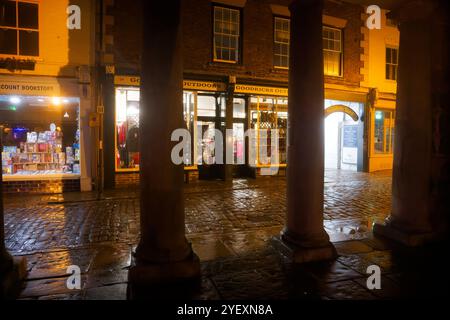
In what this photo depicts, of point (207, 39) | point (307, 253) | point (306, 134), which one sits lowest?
point (307, 253)

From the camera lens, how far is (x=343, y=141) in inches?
698

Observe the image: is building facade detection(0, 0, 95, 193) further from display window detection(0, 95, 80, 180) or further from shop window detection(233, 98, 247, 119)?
shop window detection(233, 98, 247, 119)

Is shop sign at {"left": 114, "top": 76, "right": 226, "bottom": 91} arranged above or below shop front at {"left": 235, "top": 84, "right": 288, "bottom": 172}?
above

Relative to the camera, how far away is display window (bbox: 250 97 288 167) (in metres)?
14.0

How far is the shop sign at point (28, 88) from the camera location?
10188 millimetres

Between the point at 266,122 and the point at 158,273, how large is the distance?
434 inches

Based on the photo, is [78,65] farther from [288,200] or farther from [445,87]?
[445,87]

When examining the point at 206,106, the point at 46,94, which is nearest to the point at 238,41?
the point at 206,106

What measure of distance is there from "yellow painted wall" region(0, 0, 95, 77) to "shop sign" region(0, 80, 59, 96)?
391 mm

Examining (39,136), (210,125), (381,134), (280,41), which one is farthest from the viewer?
(381,134)

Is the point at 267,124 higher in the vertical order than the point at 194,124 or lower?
higher

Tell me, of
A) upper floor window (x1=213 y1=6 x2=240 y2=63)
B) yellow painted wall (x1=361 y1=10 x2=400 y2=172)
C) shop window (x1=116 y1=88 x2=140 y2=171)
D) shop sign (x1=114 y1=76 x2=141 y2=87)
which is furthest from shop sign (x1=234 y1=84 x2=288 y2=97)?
yellow painted wall (x1=361 y1=10 x2=400 y2=172)

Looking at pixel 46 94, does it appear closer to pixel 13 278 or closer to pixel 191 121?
pixel 191 121
